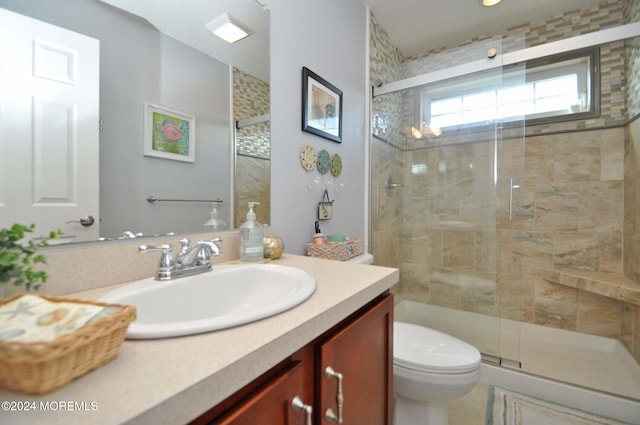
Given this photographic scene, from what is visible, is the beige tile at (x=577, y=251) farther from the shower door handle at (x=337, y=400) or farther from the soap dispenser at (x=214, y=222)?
the soap dispenser at (x=214, y=222)

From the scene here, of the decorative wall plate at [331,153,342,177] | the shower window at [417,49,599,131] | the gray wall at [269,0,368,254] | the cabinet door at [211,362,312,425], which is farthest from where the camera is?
the shower window at [417,49,599,131]

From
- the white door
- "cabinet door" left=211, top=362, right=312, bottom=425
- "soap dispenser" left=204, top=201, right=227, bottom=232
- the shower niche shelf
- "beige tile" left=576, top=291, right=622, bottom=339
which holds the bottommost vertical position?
"beige tile" left=576, top=291, right=622, bottom=339

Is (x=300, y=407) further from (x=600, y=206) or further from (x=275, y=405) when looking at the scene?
(x=600, y=206)

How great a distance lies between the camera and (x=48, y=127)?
24.5 inches

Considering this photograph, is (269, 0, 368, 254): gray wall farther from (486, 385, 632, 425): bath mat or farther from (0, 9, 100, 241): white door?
(486, 385, 632, 425): bath mat

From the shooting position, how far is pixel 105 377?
33 centimetres

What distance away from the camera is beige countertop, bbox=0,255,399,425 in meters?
0.27

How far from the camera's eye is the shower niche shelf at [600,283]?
5.45ft

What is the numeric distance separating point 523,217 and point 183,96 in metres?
2.45

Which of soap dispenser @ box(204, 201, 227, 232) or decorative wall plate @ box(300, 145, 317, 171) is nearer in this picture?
soap dispenser @ box(204, 201, 227, 232)

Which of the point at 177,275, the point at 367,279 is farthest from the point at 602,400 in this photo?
the point at 177,275

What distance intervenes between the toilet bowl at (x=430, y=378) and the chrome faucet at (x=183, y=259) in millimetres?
899

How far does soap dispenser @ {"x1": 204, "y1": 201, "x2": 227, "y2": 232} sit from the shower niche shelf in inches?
91.9

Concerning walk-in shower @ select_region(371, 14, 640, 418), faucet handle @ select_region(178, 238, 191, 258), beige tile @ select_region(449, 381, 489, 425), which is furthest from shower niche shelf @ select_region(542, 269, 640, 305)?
faucet handle @ select_region(178, 238, 191, 258)
